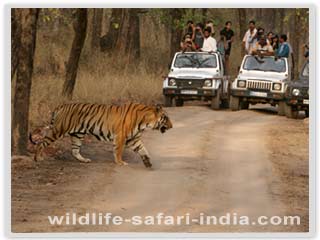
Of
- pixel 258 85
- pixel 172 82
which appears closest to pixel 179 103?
pixel 172 82

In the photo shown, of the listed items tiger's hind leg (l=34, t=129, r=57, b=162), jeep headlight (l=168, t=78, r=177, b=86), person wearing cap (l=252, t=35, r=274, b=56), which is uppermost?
person wearing cap (l=252, t=35, r=274, b=56)

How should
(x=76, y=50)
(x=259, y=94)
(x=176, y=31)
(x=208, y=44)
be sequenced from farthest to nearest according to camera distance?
(x=208, y=44) < (x=259, y=94) < (x=176, y=31) < (x=76, y=50)

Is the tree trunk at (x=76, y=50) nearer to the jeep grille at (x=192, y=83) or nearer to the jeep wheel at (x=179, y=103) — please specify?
the jeep wheel at (x=179, y=103)

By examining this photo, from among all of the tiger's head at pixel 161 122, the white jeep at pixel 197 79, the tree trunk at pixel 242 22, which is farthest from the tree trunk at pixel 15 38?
the white jeep at pixel 197 79

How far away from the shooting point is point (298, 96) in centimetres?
A: 1747

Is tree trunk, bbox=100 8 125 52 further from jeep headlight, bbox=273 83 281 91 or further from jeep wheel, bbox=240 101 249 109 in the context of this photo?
jeep headlight, bbox=273 83 281 91

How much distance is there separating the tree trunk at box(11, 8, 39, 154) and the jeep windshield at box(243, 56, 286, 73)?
21.1 feet

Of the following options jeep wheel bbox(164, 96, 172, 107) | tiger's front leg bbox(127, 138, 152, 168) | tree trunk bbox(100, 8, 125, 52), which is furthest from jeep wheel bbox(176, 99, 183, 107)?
tiger's front leg bbox(127, 138, 152, 168)

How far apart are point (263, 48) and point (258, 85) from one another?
738mm

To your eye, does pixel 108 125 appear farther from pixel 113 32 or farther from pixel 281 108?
pixel 281 108

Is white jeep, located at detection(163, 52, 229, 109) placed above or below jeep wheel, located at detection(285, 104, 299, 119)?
above

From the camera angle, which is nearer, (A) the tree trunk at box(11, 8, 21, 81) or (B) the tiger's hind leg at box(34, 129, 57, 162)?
(A) the tree trunk at box(11, 8, 21, 81)

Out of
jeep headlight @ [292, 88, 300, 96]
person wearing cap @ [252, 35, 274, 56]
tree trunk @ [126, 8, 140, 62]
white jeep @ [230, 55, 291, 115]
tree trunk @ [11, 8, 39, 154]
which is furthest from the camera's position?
person wearing cap @ [252, 35, 274, 56]

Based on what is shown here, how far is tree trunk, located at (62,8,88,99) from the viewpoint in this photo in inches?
635
